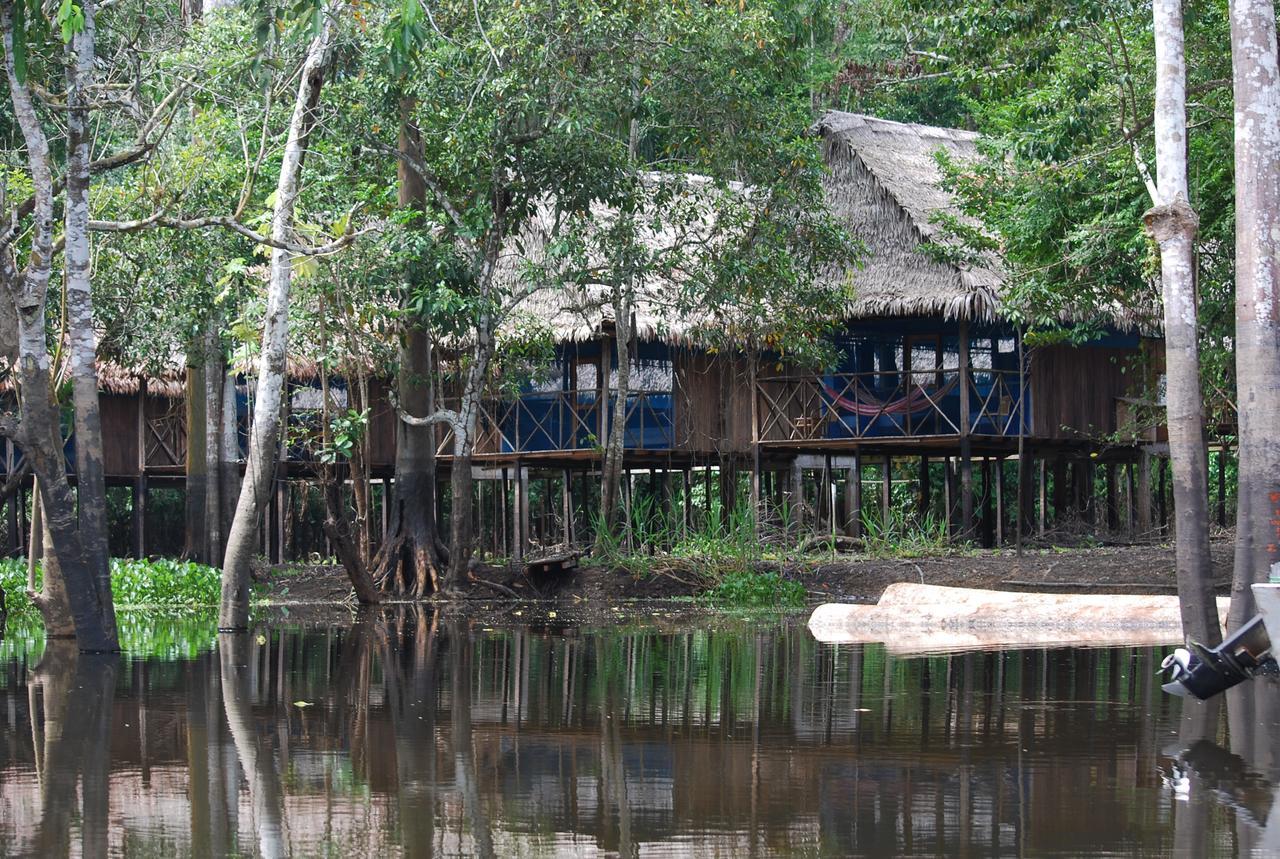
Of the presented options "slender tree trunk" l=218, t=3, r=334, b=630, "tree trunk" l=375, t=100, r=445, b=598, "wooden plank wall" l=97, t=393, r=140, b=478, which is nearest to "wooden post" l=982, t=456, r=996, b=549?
"tree trunk" l=375, t=100, r=445, b=598

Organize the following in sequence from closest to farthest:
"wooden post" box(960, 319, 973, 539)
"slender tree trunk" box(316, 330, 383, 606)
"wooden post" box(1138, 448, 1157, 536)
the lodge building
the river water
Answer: the river water, "slender tree trunk" box(316, 330, 383, 606), "wooden post" box(960, 319, 973, 539), the lodge building, "wooden post" box(1138, 448, 1157, 536)

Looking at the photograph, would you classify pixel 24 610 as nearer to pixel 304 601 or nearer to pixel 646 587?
pixel 304 601

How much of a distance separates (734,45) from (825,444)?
610 centimetres

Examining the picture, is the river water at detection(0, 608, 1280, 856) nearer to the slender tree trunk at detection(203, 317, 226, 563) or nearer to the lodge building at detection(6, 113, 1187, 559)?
the slender tree trunk at detection(203, 317, 226, 563)

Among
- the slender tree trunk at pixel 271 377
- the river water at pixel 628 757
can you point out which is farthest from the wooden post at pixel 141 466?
the river water at pixel 628 757

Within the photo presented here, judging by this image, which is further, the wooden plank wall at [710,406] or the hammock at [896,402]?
the wooden plank wall at [710,406]

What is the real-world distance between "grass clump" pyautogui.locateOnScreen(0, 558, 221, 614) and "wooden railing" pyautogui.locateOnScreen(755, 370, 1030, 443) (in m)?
7.02

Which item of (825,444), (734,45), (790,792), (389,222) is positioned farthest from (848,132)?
(790,792)

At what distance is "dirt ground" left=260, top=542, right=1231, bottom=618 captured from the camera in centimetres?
1534

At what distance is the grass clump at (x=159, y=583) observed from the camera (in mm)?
16219

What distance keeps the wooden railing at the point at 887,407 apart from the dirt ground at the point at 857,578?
2469mm

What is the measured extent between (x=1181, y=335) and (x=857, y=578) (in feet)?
23.4

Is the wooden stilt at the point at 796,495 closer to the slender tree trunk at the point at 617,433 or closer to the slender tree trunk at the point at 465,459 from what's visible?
the slender tree trunk at the point at 617,433

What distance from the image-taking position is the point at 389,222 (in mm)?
14984
